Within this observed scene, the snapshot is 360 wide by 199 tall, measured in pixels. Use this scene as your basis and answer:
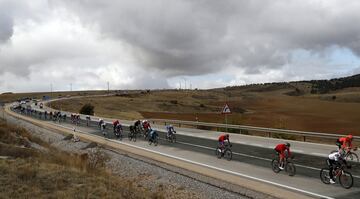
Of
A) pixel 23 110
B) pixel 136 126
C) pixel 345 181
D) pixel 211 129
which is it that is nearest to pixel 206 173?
pixel 345 181

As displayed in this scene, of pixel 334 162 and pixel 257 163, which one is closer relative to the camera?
pixel 334 162

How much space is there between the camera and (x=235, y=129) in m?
42.3

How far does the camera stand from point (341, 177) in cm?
1606

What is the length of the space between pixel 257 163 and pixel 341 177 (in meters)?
6.57

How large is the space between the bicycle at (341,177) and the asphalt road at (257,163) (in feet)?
0.59

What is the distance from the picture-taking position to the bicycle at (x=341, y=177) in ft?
51.7

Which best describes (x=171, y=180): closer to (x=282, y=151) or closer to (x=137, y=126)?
(x=282, y=151)

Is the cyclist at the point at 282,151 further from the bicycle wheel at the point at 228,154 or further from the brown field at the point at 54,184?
the brown field at the point at 54,184

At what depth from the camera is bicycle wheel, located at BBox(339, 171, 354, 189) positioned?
51.5 ft

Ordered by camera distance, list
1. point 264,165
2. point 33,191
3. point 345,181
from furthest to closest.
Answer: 1. point 264,165
2. point 345,181
3. point 33,191

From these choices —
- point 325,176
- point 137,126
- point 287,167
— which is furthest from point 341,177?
point 137,126

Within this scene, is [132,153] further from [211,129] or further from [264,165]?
[211,129]

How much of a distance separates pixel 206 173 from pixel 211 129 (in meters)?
27.1

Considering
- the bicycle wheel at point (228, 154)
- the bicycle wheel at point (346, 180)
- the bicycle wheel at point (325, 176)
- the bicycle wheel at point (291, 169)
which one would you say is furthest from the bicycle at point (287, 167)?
the bicycle wheel at point (228, 154)
